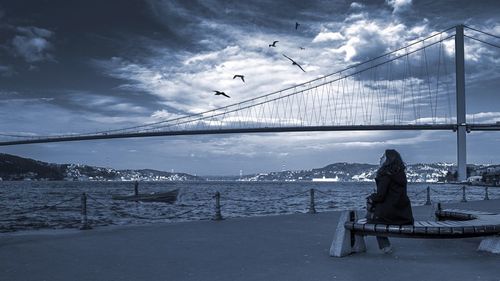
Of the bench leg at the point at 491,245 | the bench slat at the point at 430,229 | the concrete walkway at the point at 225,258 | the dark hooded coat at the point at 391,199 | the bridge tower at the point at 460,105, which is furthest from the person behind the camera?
the bridge tower at the point at 460,105

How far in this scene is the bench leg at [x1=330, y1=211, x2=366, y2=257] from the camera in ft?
19.7

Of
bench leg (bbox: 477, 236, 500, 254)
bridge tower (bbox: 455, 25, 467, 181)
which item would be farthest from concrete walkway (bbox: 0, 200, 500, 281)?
bridge tower (bbox: 455, 25, 467, 181)

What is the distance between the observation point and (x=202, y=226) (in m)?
10.3

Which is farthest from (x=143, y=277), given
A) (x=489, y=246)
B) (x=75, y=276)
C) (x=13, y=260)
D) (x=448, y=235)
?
(x=489, y=246)

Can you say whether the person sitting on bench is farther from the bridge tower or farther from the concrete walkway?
the bridge tower

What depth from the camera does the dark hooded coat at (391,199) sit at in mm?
5938

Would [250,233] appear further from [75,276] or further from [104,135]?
[104,135]

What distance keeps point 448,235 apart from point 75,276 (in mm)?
4329

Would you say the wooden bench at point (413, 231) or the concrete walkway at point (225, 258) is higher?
the wooden bench at point (413, 231)

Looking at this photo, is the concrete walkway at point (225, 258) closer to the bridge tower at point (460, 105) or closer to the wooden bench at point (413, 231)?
the wooden bench at point (413, 231)

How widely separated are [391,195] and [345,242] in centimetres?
86

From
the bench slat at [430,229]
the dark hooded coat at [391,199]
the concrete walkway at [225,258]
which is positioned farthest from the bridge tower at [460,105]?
the dark hooded coat at [391,199]

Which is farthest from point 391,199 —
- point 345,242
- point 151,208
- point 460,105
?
point 460,105

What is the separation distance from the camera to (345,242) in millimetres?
6090
